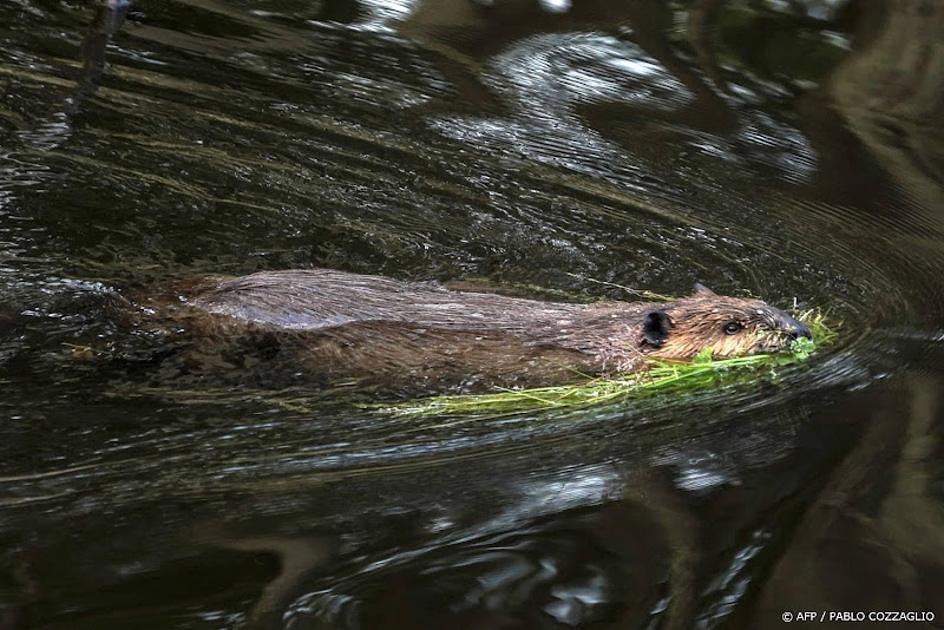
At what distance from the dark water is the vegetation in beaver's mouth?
12 cm

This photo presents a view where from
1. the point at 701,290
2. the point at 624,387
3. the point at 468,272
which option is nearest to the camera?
the point at 624,387

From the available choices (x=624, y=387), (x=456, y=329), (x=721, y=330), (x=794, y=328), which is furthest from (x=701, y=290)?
(x=456, y=329)

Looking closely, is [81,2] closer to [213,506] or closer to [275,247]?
[275,247]

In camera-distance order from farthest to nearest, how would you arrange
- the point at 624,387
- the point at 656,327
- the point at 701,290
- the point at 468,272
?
1. the point at 468,272
2. the point at 701,290
3. the point at 656,327
4. the point at 624,387

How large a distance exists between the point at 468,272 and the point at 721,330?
1.35 meters

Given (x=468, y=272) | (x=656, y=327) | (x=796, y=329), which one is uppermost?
(x=796, y=329)

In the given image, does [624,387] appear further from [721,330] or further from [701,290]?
[701,290]

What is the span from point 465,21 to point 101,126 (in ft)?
8.36

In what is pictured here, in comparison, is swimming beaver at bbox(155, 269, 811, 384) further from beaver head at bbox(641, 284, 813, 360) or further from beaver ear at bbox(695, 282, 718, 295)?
beaver ear at bbox(695, 282, 718, 295)

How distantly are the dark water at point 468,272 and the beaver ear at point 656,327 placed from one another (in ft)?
1.29

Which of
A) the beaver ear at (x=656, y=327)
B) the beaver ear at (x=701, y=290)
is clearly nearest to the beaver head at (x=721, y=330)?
the beaver ear at (x=656, y=327)

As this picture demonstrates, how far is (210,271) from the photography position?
5570 mm

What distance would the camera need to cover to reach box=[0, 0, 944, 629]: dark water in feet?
10.2

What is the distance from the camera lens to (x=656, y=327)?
4.81 metres
